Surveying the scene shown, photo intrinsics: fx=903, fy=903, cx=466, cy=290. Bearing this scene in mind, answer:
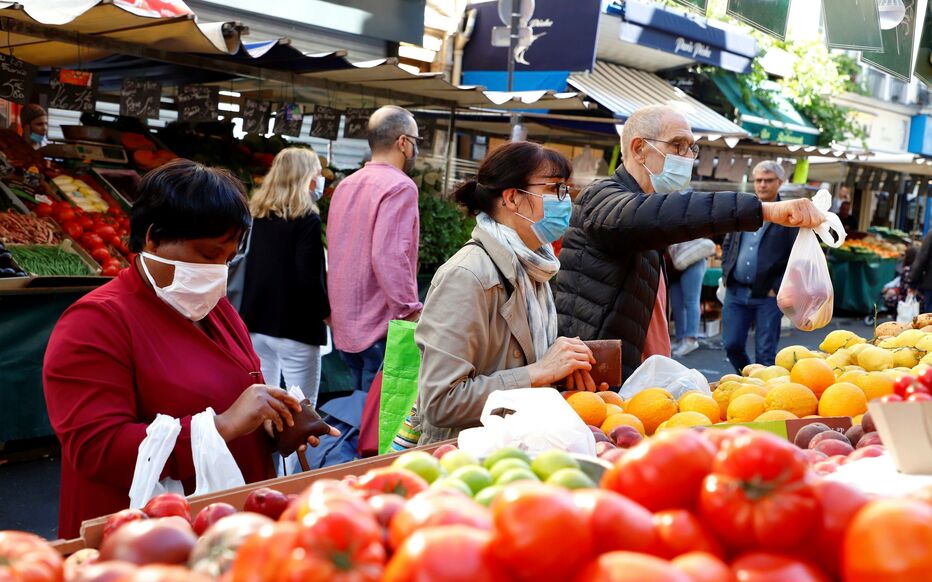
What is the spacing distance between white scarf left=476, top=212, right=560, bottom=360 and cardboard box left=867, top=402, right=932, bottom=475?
154 cm

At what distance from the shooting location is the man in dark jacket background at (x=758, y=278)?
8.05 metres

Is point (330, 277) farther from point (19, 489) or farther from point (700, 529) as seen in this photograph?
point (700, 529)

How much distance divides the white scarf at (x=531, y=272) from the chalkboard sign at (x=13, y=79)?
4596 mm

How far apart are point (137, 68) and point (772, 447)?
8.36 m

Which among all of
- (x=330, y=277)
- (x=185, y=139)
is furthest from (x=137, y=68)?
(x=330, y=277)

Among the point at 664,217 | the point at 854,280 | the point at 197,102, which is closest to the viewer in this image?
the point at 664,217

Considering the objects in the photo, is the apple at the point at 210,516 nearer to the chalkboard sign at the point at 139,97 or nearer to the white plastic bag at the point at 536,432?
the white plastic bag at the point at 536,432

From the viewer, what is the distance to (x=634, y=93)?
1272 cm

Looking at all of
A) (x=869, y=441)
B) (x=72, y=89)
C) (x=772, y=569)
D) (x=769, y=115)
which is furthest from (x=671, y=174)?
(x=769, y=115)

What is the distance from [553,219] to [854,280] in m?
13.5

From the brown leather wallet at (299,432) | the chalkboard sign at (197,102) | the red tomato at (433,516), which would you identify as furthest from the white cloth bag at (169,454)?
the chalkboard sign at (197,102)

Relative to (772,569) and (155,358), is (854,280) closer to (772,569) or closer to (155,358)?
(155,358)

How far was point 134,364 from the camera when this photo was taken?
2.58 m

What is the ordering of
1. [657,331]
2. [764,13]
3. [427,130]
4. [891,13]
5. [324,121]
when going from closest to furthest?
[657,331]
[764,13]
[891,13]
[324,121]
[427,130]
